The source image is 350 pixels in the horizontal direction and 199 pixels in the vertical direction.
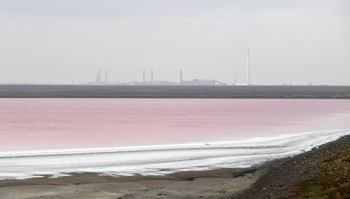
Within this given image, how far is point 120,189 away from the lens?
31.4 meters

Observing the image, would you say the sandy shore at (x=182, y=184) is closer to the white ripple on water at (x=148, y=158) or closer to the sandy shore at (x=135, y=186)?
the sandy shore at (x=135, y=186)

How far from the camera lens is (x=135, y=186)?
3228 centimetres

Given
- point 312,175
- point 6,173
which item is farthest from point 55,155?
point 312,175

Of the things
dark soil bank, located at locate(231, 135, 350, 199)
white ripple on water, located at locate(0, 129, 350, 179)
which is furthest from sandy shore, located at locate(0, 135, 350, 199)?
white ripple on water, located at locate(0, 129, 350, 179)

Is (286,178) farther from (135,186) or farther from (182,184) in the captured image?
(135,186)

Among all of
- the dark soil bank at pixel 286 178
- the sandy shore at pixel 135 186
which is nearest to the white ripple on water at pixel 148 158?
the sandy shore at pixel 135 186

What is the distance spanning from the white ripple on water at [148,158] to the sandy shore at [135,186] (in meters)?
1.87

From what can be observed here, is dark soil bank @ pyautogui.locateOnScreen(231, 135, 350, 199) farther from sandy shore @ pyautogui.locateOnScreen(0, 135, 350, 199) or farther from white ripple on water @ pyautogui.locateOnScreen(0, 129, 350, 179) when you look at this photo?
white ripple on water @ pyautogui.locateOnScreen(0, 129, 350, 179)

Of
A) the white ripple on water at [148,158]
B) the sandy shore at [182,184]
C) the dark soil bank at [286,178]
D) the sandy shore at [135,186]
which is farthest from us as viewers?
the white ripple on water at [148,158]

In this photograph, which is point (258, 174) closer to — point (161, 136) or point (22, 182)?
point (22, 182)

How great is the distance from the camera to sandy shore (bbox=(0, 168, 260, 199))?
2981cm

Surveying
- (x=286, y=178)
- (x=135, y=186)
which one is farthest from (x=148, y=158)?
(x=286, y=178)

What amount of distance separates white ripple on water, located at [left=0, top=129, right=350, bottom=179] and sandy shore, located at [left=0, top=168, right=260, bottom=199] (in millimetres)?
1866

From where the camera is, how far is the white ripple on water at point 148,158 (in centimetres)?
3831
